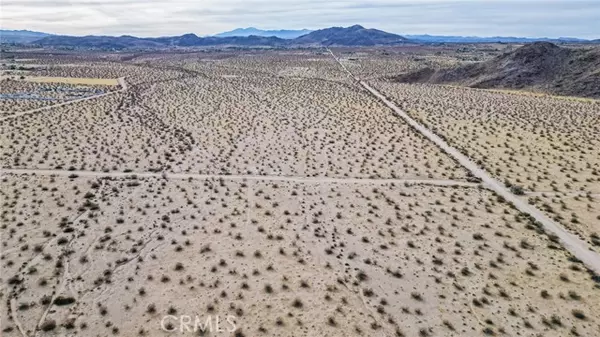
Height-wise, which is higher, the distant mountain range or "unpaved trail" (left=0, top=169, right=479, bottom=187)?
the distant mountain range

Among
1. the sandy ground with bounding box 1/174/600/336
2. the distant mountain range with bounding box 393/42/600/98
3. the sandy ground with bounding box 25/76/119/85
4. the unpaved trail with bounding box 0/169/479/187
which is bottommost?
the sandy ground with bounding box 1/174/600/336

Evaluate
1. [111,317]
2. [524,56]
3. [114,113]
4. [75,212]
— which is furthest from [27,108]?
[524,56]

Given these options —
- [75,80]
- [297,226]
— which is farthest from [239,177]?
[75,80]

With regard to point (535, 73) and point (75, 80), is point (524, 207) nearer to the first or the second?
point (535, 73)

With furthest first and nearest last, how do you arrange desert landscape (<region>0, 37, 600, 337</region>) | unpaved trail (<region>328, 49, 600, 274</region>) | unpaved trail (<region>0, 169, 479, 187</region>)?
unpaved trail (<region>0, 169, 479, 187</region>) < unpaved trail (<region>328, 49, 600, 274</region>) < desert landscape (<region>0, 37, 600, 337</region>)

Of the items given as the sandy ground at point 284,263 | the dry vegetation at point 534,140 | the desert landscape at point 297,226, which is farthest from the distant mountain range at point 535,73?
the sandy ground at point 284,263

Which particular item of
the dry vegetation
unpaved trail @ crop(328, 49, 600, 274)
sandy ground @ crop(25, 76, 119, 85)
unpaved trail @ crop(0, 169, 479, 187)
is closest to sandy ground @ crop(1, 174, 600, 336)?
unpaved trail @ crop(328, 49, 600, 274)

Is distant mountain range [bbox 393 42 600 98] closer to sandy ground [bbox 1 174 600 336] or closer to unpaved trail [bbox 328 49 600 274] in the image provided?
unpaved trail [bbox 328 49 600 274]

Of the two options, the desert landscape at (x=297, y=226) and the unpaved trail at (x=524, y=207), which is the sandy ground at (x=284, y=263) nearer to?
the desert landscape at (x=297, y=226)
